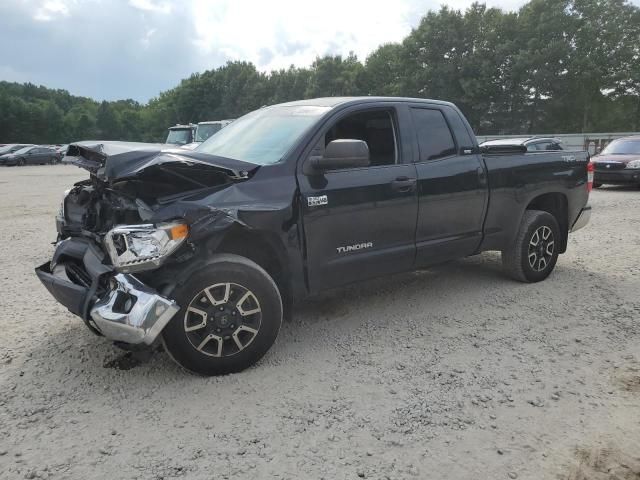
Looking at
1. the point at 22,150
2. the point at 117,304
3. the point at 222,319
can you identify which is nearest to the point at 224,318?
the point at 222,319

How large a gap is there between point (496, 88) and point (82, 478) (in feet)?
167

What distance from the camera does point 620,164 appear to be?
46.5 ft

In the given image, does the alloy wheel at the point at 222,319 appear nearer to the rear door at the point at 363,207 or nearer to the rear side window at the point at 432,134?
the rear door at the point at 363,207

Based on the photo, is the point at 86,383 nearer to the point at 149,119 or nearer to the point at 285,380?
the point at 285,380

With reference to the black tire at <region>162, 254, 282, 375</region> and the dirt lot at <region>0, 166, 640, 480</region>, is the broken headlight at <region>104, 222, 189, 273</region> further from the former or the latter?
the dirt lot at <region>0, 166, 640, 480</region>

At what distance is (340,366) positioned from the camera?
3.59 metres

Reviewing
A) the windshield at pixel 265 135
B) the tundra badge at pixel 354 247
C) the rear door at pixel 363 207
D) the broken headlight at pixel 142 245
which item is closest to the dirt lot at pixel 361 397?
the rear door at pixel 363 207

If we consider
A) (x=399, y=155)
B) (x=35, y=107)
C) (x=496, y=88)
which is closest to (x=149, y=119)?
(x=35, y=107)

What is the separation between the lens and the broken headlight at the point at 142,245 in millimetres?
3066

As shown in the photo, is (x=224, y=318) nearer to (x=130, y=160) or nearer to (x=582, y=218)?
(x=130, y=160)

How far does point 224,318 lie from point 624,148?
15.5m

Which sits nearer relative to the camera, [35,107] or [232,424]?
[232,424]

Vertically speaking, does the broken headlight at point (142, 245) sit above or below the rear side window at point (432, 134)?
below

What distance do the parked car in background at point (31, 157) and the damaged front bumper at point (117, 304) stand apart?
38.0 m
